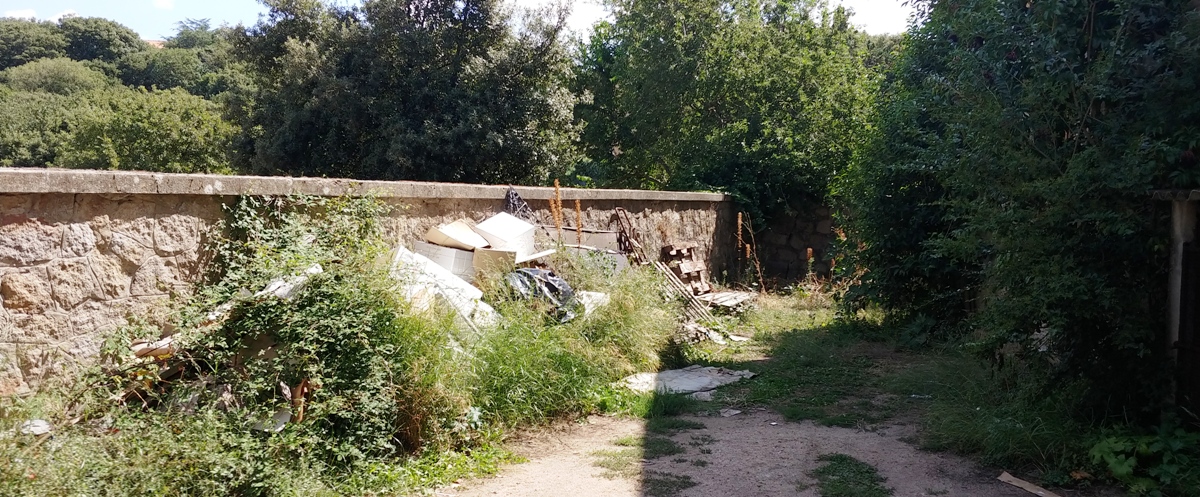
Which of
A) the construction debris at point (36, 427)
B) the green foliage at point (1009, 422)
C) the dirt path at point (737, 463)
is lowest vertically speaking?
the dirt path at point (737, 463)

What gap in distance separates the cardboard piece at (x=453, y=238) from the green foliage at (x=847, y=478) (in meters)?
3.17

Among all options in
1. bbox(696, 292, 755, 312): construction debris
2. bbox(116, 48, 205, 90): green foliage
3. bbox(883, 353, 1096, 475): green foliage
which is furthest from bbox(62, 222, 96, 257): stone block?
bbox(116, 48, 205, 90): green foliage

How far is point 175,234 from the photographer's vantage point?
4383 mm

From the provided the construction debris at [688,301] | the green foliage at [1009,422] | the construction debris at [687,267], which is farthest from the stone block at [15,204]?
the construction debris at [687,267]

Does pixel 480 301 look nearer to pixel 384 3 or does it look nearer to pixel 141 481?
pixel 141 481

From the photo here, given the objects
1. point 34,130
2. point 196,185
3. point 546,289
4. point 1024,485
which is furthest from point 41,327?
point 34,130

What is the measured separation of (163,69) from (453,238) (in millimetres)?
35139

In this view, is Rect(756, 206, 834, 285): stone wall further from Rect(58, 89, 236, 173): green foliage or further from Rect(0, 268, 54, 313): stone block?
Rect(58, 89, 236, 173): green foliage

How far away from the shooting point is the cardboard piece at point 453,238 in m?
6.44

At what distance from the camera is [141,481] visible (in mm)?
3229

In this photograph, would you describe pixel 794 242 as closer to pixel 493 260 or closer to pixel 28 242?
pixel 493 260

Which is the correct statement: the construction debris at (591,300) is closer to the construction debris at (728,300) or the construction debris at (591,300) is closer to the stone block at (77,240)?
the construction debris at (728,300)

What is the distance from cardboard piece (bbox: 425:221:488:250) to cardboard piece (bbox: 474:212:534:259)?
0.51ft

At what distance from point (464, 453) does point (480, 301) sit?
59.4 inches
